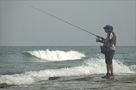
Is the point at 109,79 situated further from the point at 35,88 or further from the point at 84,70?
the point at 84,70

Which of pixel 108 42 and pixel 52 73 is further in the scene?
pixel 52 73

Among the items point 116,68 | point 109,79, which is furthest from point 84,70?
point 109,79

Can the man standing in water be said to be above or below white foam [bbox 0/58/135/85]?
above

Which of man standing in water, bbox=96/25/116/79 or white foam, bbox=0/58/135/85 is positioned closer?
man standing in water, bbox=96/25/116/79

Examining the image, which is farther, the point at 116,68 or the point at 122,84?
the point at 116,68

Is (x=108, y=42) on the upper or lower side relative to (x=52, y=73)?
upper

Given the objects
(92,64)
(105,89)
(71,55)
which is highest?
(71,55)

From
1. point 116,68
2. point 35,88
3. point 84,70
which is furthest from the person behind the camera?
point 116,68

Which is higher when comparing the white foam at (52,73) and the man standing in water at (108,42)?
the man standing in water at (108,42)

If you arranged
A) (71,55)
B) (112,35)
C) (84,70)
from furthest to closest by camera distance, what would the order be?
(71,55), (84,70), (112,35)

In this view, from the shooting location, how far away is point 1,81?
14.1 metres

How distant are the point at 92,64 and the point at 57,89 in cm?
1073

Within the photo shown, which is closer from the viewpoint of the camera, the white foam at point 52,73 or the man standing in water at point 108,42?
the man standing in water at point 108,42

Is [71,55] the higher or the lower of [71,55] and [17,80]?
the higher
